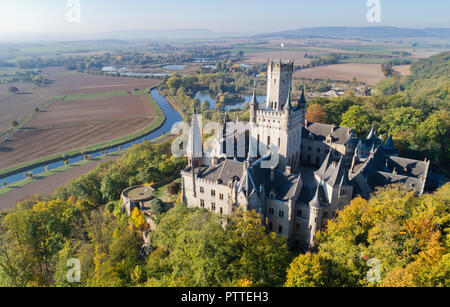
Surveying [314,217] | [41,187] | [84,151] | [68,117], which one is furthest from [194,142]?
[68,117]

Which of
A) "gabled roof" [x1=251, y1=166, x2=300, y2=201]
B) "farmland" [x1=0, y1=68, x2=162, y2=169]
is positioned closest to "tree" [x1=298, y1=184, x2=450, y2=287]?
"gabled roof" [x1=251, y1=166, x2=300, y2=201]

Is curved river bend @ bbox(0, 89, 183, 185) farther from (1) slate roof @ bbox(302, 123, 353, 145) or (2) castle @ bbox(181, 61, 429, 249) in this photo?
(1) slate roof @ bbox(302, 123, 353, 145)

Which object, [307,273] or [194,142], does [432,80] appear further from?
[307,273]

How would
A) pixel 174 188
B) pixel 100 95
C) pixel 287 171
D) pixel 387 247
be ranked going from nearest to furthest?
pixel 387 247 → pixel 287 171 → pixel 174 188 → pixel 100 95

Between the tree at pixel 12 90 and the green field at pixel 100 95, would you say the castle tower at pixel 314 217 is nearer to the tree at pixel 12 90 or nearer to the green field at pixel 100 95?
the green field at pixel 100 95

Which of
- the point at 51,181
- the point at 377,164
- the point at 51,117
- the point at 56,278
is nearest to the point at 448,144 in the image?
the point at 377,164

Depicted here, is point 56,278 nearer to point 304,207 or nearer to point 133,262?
point 133,262

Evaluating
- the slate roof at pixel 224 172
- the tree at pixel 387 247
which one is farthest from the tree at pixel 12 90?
the tree at pixel 387 247
